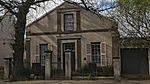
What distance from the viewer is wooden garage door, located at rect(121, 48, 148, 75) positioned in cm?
3181

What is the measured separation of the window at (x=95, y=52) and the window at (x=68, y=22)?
2925mm

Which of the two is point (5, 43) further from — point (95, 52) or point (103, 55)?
point (103, 55)

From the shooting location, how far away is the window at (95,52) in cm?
3197

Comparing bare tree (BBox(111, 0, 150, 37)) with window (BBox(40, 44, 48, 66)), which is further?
window (BBox(40, 44, 48, 66))

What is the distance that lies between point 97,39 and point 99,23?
171 centimetres

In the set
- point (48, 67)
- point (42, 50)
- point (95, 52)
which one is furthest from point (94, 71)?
point (42, 50)

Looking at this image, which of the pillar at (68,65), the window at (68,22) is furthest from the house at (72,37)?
the pillar at (68,65)

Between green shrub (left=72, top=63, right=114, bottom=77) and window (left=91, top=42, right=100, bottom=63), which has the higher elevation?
window (left=91, top=42, right=100, bottom=63)

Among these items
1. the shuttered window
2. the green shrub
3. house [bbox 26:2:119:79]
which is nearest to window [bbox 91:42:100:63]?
house [bbox 26:2:119:79]

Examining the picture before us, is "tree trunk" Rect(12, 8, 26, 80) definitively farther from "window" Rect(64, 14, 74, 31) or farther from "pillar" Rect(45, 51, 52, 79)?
"window" Rect(64, 14, 74, 31)

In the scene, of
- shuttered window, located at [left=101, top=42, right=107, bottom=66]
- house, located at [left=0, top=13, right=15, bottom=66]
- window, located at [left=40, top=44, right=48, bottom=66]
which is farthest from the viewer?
house, located at [left=0, top=13, right=15, bottom=66]

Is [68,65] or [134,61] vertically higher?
[134,61]

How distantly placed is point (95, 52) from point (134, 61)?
4108 mm

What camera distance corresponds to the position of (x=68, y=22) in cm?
3338
